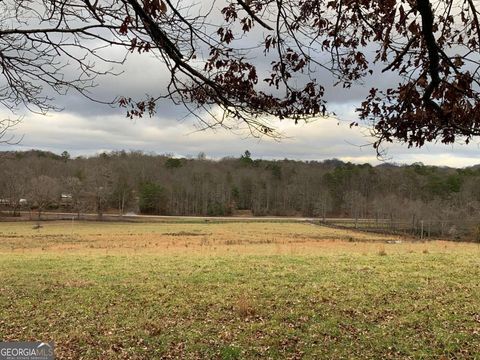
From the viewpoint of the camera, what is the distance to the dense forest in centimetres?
7606

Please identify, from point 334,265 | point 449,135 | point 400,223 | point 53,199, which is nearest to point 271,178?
point 400,223

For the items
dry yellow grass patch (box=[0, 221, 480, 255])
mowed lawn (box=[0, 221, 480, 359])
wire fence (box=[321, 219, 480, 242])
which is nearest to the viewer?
mowed lawn (box=[0, 221, 480, 359])

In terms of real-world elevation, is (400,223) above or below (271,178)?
below

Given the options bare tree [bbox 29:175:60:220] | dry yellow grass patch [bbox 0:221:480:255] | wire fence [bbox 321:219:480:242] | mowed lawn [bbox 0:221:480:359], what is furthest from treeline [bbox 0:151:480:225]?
mowed lawn [bbox 0:221:480:359]

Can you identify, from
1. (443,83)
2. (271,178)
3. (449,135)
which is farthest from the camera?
(271,178)

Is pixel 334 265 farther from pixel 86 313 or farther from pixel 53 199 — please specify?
pixel 53 199

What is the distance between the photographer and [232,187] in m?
106

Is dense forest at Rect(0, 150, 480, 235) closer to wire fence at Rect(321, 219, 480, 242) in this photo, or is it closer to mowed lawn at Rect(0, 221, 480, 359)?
wire fence at Rect(321, 219, 480, 242)

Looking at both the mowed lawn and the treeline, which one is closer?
the mowed lawn

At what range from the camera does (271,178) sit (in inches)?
4348

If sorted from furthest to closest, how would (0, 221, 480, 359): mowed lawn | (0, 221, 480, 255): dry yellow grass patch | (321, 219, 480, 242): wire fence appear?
(321, 219, 480, 242): wire fence
(0, 221, 480, 255): dry yellow grass patch
(0, 221, 480, 359): mowed lawn

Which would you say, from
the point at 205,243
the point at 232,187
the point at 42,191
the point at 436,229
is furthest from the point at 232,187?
the point at 205,243

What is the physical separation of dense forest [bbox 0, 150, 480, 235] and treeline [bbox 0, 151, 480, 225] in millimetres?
188

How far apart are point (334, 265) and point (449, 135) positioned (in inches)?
333
